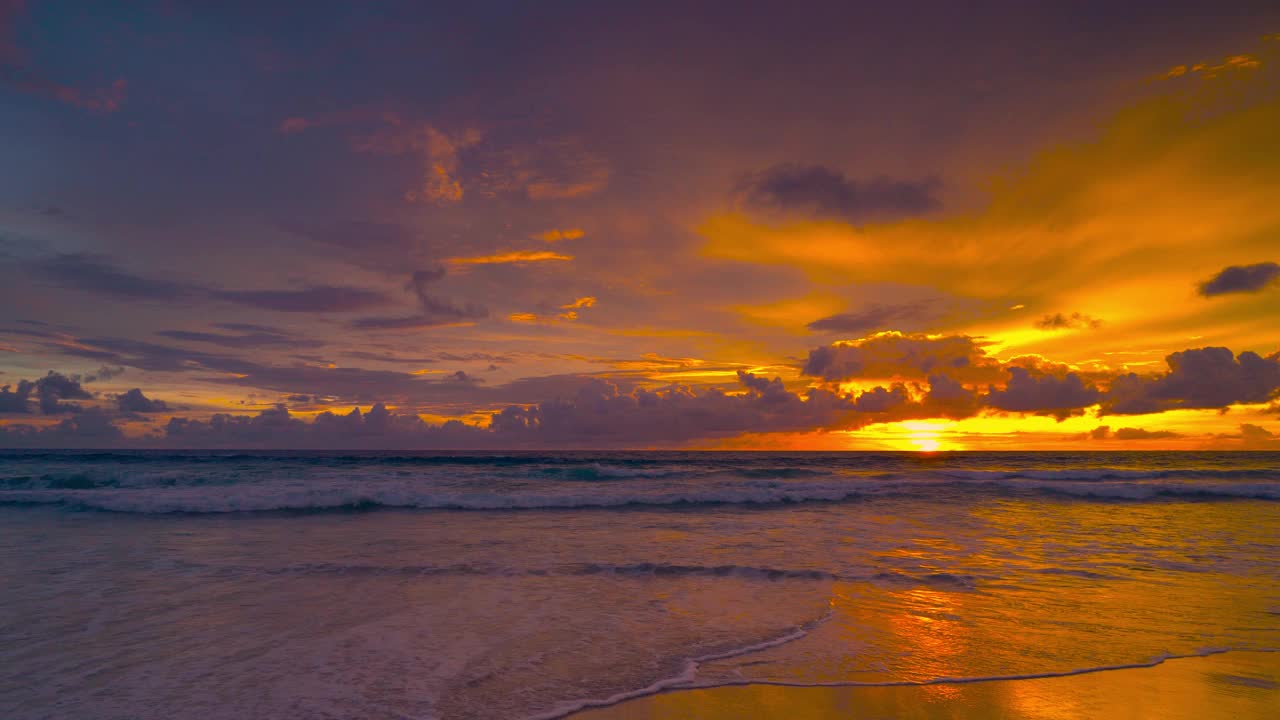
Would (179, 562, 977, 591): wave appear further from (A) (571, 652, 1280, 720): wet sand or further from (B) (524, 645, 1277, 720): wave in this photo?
(A) (571, 652, 1280, 720): wet sand

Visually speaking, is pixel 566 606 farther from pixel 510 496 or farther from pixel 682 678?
pixel 510 496

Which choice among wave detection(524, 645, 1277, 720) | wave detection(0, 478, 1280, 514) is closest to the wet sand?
wave detection(524, 645, 1277, 720)

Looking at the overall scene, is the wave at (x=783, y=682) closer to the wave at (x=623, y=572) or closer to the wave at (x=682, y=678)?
the wave at (x=682, y=678)

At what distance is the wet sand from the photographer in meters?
5.00

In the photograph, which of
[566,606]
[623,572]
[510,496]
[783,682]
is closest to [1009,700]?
[783,682]

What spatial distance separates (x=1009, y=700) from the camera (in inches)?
208

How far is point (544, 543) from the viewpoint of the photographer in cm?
1345

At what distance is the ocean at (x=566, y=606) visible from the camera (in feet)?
18.9

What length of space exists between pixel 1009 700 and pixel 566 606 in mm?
5126

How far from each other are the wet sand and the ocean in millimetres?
260

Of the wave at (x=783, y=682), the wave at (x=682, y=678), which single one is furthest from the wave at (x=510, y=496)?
the wave at (x=783, y=682)

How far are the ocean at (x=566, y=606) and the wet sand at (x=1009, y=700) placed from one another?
0.26 meters

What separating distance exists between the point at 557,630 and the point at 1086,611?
6.68 m

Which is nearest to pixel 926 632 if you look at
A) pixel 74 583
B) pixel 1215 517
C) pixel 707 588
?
pixel 707 588
